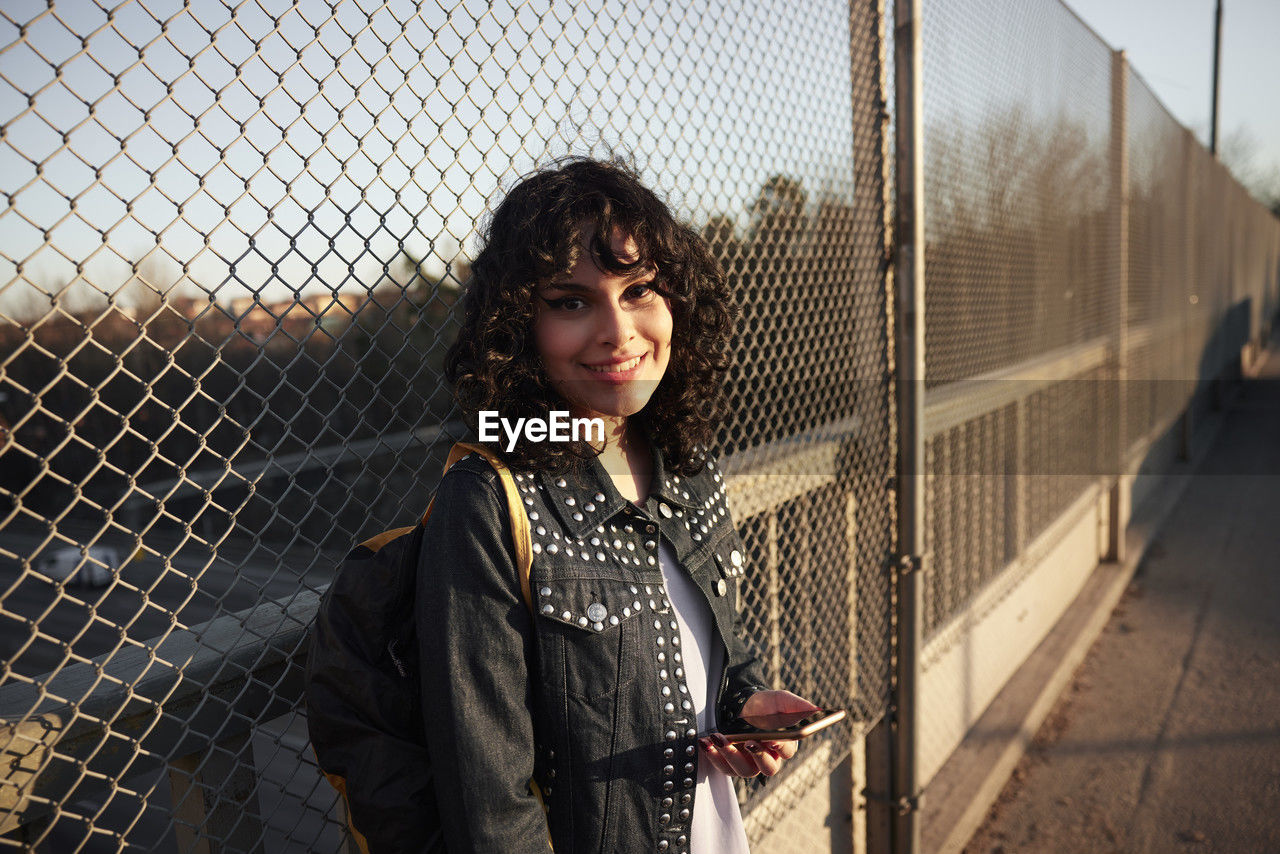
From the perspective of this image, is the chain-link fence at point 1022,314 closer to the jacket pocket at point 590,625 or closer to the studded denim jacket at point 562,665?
the studded denim jacket at point 562,665

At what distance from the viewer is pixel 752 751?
4.91ft

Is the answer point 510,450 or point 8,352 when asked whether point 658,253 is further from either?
point 8,352

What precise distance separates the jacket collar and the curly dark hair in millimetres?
29

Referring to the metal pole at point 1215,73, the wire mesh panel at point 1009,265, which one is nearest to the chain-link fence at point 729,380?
the wire mesh panel at point 1009,265

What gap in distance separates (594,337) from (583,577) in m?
0.39

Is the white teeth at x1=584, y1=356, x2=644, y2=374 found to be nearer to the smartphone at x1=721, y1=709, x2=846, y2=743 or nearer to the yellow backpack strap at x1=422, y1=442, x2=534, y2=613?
the yellow backpack strap at x1=422, y1=442, x2=534, y2=613

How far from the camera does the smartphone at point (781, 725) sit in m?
1.44

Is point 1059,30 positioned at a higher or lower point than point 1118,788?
higher

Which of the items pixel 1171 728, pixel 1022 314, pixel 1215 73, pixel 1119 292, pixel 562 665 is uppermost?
pixel 1215 73

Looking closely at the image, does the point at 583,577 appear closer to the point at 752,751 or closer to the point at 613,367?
the point at 613,367

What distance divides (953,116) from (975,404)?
132 cm

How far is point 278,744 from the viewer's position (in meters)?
1.35

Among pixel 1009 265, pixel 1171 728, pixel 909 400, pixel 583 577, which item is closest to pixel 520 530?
pixel 583 577

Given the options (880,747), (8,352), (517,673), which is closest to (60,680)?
(8,352)
